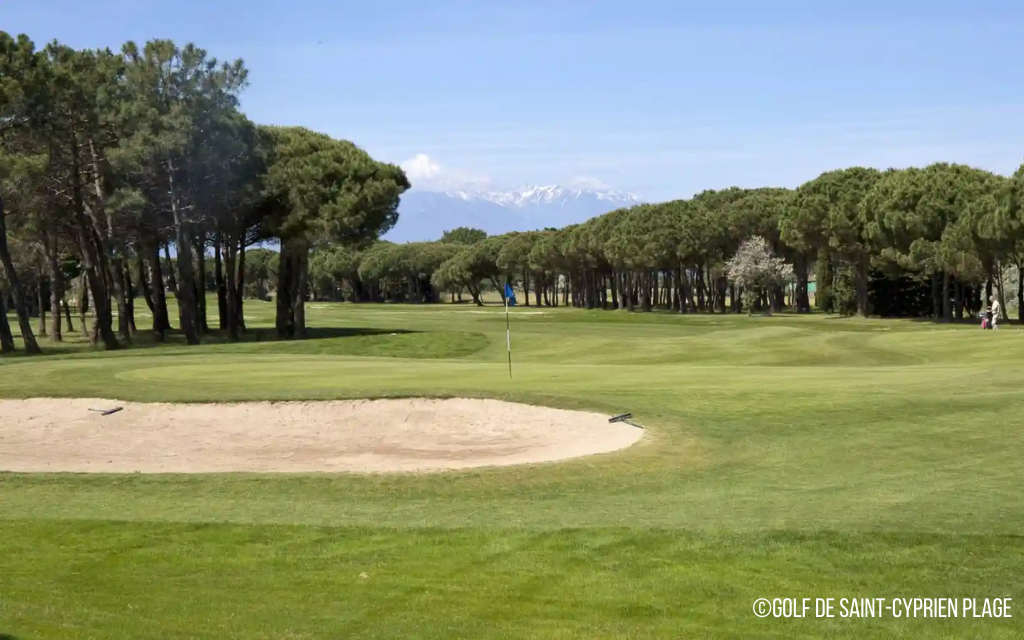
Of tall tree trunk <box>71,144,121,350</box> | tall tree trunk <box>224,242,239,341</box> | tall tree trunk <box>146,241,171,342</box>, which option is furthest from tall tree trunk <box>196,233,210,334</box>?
tall tree trunk <box>71,144,121,350</box>

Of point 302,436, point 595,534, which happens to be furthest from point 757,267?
point 595,534

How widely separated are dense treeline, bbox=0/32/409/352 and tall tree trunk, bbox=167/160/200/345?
0.36 ft

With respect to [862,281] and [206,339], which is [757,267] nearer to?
[862,281]

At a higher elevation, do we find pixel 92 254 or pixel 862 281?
pixel 92 254

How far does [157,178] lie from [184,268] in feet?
15.5

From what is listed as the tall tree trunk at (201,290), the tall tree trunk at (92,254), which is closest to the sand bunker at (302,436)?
the tall tree trunk at (92,254)

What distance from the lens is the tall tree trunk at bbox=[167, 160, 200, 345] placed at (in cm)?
5405

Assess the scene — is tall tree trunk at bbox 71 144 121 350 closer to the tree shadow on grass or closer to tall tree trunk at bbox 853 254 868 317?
the tree shadow on grass

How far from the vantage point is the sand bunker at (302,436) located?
18531 mm

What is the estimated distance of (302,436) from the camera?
806 inches

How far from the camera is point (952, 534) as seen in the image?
1152cm

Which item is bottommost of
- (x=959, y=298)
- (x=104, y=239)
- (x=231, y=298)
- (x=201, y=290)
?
(x=959, y=298)

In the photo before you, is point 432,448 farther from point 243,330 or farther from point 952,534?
point 243,330

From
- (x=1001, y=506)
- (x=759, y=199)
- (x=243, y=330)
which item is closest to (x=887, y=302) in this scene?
(x=759, y=199)
